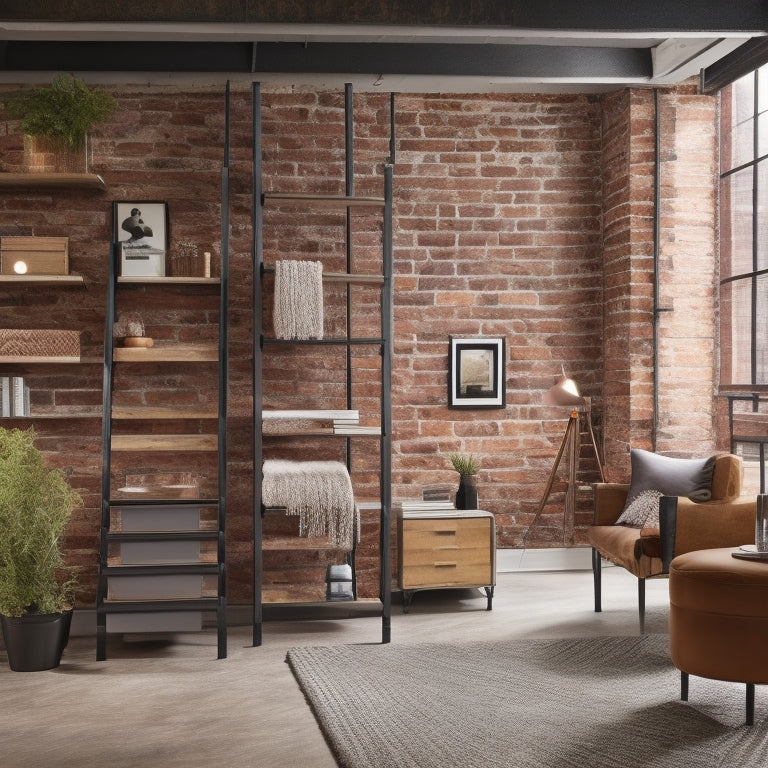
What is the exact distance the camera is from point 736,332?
18.6 ft

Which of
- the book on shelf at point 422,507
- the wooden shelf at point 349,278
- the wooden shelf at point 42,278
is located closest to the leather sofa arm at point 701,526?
the book on shelf at point 422,507

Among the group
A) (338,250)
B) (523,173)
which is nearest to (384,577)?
(338,250)

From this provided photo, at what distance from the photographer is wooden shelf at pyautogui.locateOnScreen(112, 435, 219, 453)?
16.9ft

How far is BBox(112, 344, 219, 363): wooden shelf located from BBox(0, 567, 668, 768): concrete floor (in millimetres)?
1476

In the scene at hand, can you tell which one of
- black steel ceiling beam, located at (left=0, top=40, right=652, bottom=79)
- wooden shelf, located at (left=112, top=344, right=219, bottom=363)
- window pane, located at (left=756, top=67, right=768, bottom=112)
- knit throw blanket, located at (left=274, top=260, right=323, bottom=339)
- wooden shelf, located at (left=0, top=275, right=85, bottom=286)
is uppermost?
Result: black steel ceiling beam, located at (left=0, top=40, right=652, bottom=79)

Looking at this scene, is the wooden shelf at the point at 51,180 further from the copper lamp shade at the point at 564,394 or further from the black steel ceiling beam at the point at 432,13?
the copper lamp shade at the point at 564,394

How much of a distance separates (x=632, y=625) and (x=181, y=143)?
3660 millimetres

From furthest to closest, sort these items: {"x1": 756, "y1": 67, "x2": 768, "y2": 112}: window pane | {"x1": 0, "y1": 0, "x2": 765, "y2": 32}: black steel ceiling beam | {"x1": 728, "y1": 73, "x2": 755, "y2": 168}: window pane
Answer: {"x1": 728, "y1": 73, "x2": 755, "y2": 168}: window pane → {"x1": 756, "y1": 67, "x2": 768, "y2": 112}: window pane → {"x1": 0, "y1": 0, "x2": 765, "y2": 32}: black steel ceiling beam

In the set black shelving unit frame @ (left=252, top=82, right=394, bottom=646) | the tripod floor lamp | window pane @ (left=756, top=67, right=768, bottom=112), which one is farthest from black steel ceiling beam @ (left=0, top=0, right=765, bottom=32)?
the tripod floor lamp

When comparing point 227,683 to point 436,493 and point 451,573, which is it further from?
point 436,493

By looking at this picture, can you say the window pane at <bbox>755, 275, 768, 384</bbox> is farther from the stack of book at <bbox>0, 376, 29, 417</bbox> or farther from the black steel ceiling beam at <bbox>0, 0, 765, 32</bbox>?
the stack of book at <bbox>0, 376, 29, 417</bbox>

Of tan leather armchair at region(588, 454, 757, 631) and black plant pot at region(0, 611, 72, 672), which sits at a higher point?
tan leather armchair at region(588, 454, 757, 631)

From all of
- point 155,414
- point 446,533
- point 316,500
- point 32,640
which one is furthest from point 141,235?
point 446,533

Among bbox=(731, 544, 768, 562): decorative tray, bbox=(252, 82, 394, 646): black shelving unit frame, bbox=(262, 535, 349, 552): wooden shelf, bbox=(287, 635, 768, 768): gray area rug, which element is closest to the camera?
bbox=(287, 635, 768, 768): gray area rug
